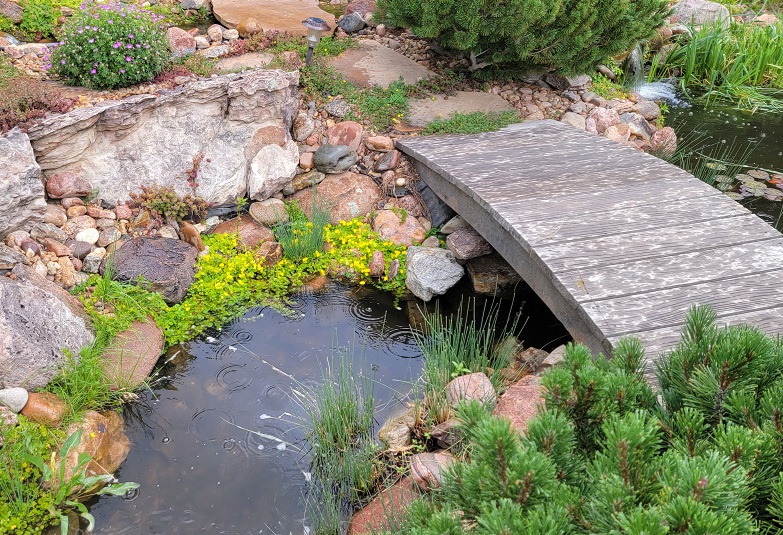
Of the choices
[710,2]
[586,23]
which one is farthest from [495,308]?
[710,2]

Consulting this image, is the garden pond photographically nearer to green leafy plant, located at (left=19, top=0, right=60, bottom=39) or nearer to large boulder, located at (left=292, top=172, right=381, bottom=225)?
large boulder, located at (left=292, top=172, right=381, bottom=225)

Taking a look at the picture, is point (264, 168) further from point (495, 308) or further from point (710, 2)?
point (710, 2)

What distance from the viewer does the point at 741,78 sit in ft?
30.4

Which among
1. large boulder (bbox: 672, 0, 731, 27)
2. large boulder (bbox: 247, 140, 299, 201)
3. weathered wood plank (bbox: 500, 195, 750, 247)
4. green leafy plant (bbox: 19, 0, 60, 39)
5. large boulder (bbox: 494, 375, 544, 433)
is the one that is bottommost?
large boulder (bbox: 494, 375, 544, 433)

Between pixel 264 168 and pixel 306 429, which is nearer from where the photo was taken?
pixel 306 429

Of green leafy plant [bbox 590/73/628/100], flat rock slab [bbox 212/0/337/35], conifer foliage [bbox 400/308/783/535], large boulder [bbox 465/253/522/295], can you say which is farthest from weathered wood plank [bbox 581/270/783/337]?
flat rock slab [bbox 212/0/337/35]

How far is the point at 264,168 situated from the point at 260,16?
293 centimetres

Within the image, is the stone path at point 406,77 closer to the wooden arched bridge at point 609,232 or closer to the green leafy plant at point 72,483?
the wooden arched bridge at point 609,232

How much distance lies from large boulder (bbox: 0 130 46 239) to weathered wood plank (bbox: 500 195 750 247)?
3.41m

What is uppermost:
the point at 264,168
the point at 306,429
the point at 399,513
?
the point at 264,168

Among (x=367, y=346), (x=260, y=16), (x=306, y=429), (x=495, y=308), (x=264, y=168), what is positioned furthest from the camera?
(x=260, y=16)

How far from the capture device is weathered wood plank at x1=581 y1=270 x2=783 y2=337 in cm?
387

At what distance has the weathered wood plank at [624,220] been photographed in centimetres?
464

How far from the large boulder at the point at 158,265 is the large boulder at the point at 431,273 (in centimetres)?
177
